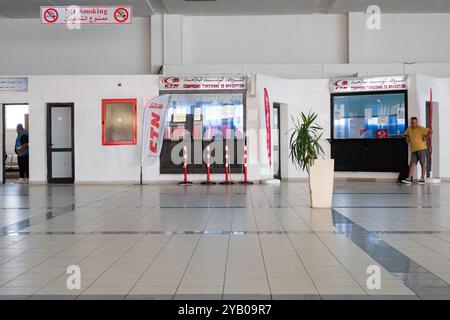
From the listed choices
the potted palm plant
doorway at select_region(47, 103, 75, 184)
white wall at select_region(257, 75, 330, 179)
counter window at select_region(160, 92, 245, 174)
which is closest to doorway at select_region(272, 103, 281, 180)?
white wall at select_region(257, 75, 330, 179)

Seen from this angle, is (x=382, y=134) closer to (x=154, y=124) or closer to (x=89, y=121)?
(x=154, y=124)

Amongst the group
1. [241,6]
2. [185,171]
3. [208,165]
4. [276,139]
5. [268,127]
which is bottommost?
[185,171]

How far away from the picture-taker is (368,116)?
16422mm

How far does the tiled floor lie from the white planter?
247 millimetres

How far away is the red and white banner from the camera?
15.1 metres

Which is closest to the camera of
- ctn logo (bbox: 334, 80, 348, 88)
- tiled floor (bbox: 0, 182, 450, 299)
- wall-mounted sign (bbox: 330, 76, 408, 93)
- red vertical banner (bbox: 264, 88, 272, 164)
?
tiled floor (bbox: 0, 182, 450, 299)

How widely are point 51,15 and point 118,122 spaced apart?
A: 12.4ft

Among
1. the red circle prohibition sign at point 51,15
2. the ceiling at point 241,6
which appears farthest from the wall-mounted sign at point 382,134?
the red circle prohibition sign at point 51,15

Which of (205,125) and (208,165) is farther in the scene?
(205,125)

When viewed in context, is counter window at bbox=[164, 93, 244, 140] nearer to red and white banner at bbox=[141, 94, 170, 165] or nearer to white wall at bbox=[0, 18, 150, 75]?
red and white banner at bbox=[141, 94, 170, 165]

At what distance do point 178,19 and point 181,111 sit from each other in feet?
16.3

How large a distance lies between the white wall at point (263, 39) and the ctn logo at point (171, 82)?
13.3ft

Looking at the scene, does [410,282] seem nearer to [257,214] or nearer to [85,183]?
[257,214]

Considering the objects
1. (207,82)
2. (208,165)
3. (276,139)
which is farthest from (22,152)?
(276,139)
